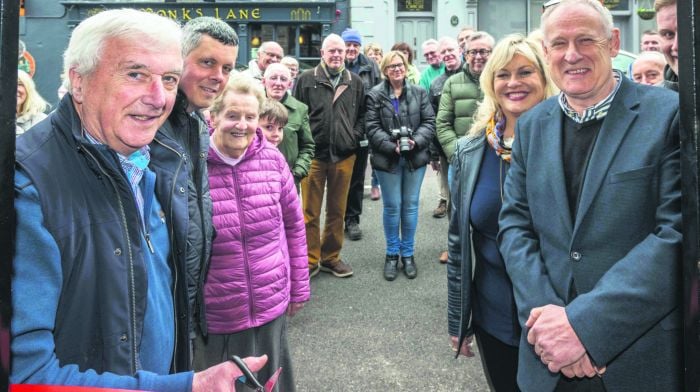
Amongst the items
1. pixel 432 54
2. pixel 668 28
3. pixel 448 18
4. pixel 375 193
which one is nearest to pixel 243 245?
pixel 668 28

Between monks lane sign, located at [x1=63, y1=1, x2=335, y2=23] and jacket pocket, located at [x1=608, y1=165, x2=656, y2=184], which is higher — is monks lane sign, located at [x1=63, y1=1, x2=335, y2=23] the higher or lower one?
the higher one

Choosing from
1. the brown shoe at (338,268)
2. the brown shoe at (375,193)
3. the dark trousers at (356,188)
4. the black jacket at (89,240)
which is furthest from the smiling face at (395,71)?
the black jacket at (89,240)

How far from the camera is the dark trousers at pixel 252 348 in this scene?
2.68 meters

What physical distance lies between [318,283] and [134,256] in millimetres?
3809

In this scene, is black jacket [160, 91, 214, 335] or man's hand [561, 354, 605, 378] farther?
black jacket [160, 91, 214, 335]

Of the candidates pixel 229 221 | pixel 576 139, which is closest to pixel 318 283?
pixel 229 221

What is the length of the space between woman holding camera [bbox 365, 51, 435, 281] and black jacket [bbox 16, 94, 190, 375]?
154 inches

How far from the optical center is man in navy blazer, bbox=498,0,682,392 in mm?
1539

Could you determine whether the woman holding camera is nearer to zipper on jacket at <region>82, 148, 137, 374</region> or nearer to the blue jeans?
the blue jeans

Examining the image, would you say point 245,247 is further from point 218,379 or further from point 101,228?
point 218,379

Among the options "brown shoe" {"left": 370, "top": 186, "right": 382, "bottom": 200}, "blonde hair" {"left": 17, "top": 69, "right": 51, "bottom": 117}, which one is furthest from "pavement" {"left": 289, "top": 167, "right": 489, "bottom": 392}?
"blonde hair" {"left": 17, "top": 69, "right": 51, "bottom": 117}

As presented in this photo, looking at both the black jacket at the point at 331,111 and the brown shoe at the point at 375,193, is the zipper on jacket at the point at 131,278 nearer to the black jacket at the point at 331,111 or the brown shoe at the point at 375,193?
the black jacket at the point at 331,111

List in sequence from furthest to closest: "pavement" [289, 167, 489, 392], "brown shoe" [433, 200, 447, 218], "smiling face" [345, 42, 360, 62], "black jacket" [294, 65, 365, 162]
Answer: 1. "smiling face" [345, 42, 360, 62]
2. "brown shoe" [433, 200, 447, 218]
3. "black jacket" [294, 65, 365, 162]
4. "pavement" [289, 167, 489, 392]

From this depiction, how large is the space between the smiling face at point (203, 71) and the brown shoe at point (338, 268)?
3.19m
